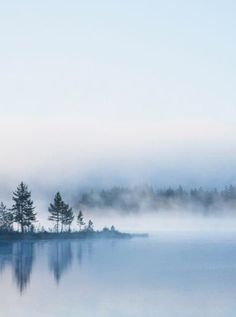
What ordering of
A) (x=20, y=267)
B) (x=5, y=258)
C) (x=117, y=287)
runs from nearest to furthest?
1. (x=117, y=287)
2. (x=20, y=267)
3. (x=5, y=258)

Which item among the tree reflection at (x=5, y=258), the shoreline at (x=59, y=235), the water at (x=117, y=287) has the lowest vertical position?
the water at (x=117, y=287)

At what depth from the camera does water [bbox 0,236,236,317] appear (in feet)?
114

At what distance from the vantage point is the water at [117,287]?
3468 cm

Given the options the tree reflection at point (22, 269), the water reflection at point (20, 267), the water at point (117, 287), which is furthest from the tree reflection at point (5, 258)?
the tree reflection at point (22, 269)

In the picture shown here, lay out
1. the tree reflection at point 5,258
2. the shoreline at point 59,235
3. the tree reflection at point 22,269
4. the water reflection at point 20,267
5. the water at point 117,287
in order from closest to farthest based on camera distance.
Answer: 1. the water at point 117,287
2. the tree reflection at point 22,269
3. the water reflection at point 20,267
4. the tree reflection at point 5,258
5. the shoreline at point 59,235

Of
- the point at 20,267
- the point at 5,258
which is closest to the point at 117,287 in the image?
the point at 20,267

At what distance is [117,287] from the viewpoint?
146 feet

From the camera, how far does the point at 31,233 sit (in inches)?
4446

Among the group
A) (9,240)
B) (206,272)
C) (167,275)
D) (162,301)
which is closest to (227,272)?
(206,272)

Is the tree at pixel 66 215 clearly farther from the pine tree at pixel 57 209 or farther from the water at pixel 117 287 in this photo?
the water at pixel 117 287

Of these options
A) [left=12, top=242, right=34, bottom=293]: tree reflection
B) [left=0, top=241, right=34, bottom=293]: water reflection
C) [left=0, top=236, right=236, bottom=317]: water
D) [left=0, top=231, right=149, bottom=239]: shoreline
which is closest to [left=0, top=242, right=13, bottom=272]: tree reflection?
[left=0, top=241, right=34, bottom=293]: water reflection

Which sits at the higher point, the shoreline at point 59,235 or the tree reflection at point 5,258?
the shoreline at point 59,235

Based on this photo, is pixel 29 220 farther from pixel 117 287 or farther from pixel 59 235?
pixel 117 287

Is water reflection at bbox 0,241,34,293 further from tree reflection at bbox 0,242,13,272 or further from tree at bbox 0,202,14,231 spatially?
tree at bbox 0,202,14,231
